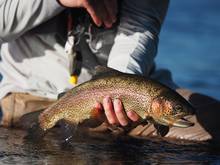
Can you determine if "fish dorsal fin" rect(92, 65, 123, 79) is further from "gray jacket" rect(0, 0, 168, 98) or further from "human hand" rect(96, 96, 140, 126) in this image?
"gray jacket" rect(0, 0, 168, 98)

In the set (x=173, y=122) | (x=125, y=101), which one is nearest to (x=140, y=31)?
(x=125, y=101)

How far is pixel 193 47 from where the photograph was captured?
14.6 m

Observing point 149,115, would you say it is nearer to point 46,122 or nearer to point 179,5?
point 46,122

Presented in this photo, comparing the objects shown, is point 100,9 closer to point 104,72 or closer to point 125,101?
point 104,72

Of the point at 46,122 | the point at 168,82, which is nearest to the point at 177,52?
the point at 168,82

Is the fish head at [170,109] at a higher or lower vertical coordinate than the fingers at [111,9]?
lower

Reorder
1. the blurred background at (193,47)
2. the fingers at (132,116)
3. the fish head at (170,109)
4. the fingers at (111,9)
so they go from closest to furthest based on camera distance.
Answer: the fish head at (170,109) → the fingers at (132,116) → the fingers at (111,9) → the blurred background at (193,47)

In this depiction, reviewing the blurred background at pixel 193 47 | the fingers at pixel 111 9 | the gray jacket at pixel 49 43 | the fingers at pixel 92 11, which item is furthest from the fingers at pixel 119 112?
the blurred background at pixel 193 47

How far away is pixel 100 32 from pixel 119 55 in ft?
1.14

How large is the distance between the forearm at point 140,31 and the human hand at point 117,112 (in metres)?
0.83

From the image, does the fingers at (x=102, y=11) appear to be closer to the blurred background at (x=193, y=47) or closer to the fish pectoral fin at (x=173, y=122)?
the fish pectoral fin at (x=173, y=122)

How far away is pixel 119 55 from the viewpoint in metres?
5.45

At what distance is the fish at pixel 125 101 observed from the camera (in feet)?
14.6

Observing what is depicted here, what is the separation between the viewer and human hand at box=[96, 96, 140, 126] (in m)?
4.57
